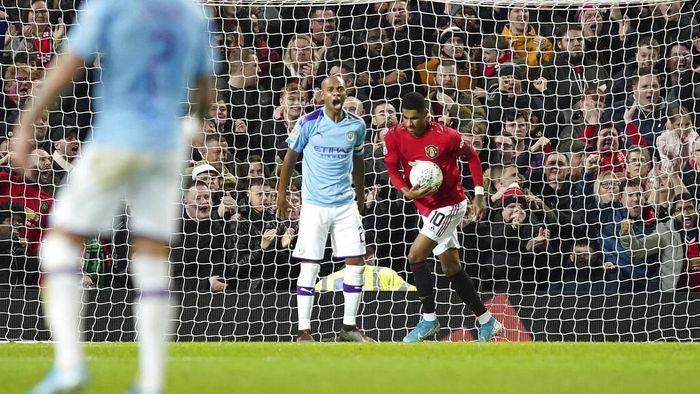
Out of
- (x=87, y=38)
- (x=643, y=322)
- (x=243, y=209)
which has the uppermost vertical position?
(x=87, y=38)

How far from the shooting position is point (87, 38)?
5.47 meters

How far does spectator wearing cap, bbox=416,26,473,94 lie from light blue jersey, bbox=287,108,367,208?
270cm

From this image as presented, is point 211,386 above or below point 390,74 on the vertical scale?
below

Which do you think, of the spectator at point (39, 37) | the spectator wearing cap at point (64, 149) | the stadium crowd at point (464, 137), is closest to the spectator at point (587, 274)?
the stadium crowd at point (464, 137)

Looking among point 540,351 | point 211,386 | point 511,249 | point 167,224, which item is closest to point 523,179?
point 511,249

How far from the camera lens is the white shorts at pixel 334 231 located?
1165cm

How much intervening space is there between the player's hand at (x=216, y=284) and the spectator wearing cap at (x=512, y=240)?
2710 millimetres

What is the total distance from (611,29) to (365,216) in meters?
3.91

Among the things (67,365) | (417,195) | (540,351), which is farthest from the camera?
(417,195)

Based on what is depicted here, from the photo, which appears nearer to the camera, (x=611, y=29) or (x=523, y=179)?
(x=523, y=179)

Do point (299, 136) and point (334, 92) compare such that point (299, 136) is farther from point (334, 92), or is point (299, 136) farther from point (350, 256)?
point (350, 256)

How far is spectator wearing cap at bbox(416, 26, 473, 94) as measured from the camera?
47.1 ft

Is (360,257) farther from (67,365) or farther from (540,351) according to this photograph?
(67,365)

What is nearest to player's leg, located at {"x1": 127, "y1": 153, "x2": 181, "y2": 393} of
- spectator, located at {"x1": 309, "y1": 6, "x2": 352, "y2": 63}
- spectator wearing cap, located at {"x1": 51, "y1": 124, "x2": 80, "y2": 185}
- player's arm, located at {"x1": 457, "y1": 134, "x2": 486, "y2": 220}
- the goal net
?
player's arm, located at {"x1": 457, "y1": 134, "x2": 486, "y2": 220}
